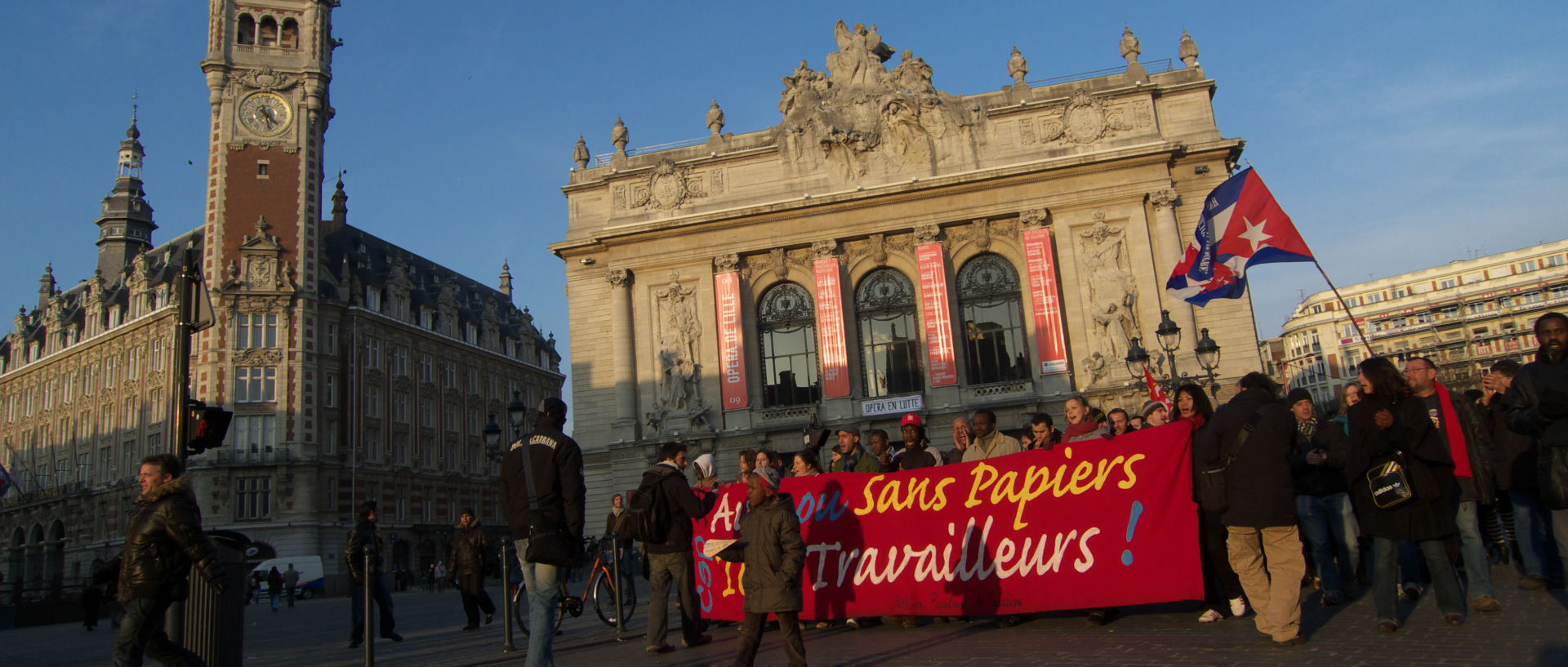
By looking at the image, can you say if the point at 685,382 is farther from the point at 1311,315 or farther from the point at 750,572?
the point at 1311,315

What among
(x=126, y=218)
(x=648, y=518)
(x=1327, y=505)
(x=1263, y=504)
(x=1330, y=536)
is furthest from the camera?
(x=126, y=218)

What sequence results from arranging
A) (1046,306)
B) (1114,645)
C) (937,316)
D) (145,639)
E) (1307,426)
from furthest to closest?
(937,316) < (1046,306) < (1307,426) < (1114,645) < (145,639)

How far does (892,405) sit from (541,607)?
27342 mm

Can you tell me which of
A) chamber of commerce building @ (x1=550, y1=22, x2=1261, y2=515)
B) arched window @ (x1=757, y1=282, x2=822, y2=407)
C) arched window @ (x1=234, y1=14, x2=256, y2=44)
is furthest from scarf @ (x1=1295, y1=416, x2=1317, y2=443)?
arched window @ (x1=234, y1=14, x2=256, y2=44)

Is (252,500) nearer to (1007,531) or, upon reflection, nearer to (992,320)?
(992,320)

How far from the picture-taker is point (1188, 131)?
34625 mm

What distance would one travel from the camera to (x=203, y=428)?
33.7ft

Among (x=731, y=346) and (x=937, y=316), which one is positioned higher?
(x=937, y=316)

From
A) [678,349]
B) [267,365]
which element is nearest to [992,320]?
[678,349]

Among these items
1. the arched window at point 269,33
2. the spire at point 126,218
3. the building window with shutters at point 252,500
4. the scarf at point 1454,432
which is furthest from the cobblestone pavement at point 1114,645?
the spire at point 126,218

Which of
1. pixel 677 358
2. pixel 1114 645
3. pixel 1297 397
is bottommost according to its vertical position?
pixel 1114 645

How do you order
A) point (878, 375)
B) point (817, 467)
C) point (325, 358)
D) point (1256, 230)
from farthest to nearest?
point (325, 358) → point (878, 375) → point (1256, 230) → point (817, 467)

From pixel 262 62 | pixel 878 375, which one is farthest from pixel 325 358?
pixel 878 375

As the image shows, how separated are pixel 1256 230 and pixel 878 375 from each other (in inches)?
723
